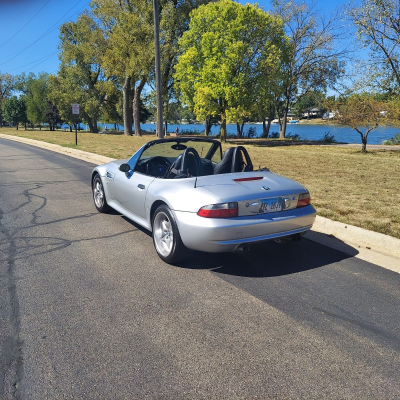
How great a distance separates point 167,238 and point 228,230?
2.98 feet

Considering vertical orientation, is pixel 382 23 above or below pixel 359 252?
above

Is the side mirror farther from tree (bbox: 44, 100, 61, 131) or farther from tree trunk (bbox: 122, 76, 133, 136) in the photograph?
tree (bbox: 44, 100, 61, 131)

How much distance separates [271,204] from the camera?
4309mm

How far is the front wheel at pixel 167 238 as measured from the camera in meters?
4.31

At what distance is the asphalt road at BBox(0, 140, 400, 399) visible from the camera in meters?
2.46

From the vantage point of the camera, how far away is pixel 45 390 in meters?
2.39

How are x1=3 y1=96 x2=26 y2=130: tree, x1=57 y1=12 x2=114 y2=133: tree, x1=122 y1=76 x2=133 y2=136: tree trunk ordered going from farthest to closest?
x1=3 y1=96 x2=26 y2=130: tree → x1=57 y1=12 x2=114 y2=133: tree → x1=122 y1=76 x2=133 y2=136: tree trunk

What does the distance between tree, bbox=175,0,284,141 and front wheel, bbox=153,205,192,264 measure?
24.6 m

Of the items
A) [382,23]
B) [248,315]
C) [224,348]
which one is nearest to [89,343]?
[224,348]

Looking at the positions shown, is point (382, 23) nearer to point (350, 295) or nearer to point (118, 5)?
point (118, 5)

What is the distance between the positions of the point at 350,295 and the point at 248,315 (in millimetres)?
1141

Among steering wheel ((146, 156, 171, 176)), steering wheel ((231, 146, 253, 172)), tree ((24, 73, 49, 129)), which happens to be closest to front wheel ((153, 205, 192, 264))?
steering wheel ((146, 156, 171, 176))

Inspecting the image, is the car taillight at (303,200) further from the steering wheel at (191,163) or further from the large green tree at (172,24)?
the large green tree at (172,24)

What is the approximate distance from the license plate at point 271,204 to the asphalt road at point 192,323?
0.69 metres
